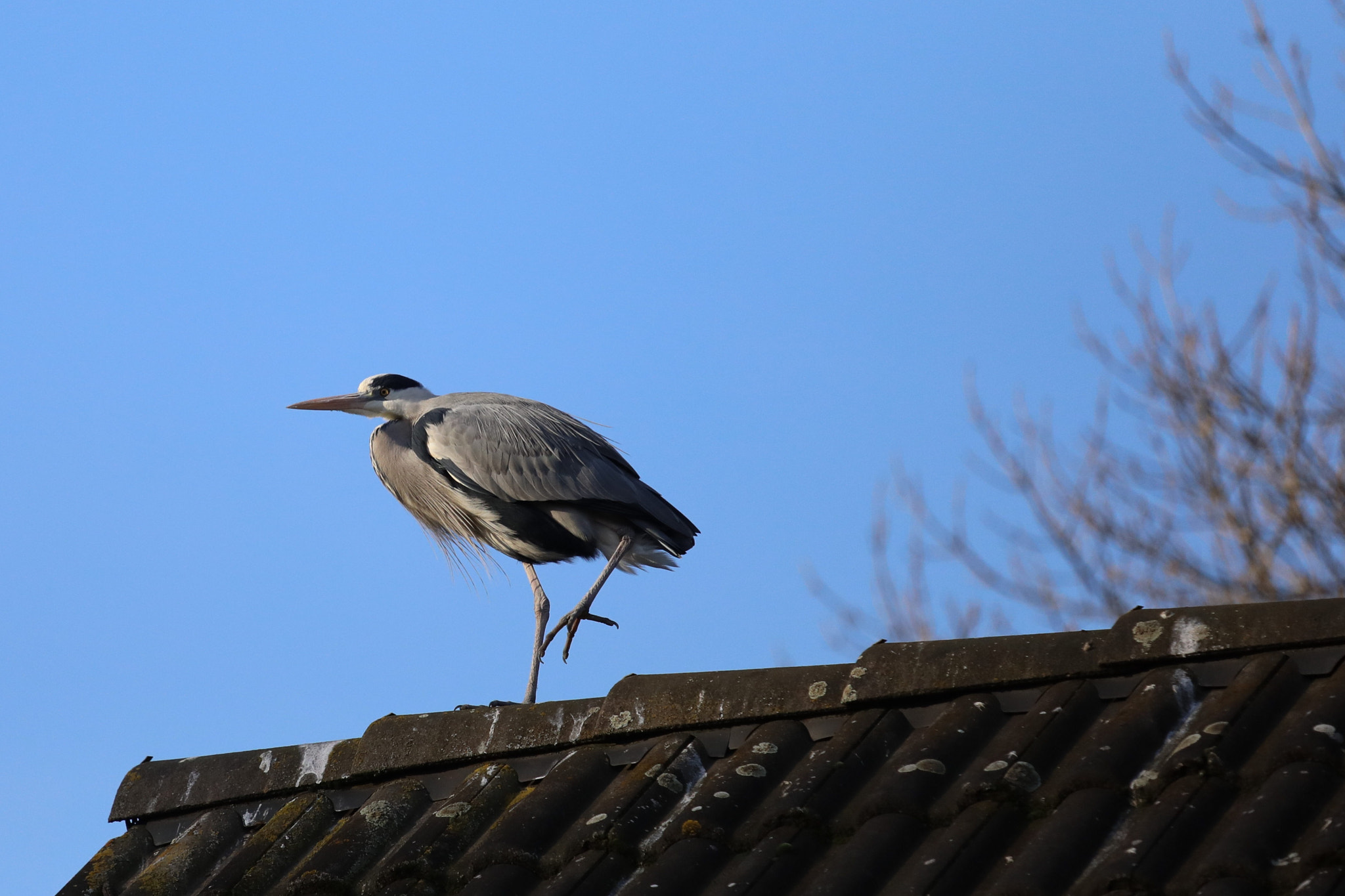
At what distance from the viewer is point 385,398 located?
6.67m

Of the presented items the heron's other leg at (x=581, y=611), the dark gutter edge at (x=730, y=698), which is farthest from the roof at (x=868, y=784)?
the heron's other leg at (x=581, y=611)

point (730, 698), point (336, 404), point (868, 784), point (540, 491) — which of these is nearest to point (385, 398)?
point (336, 404)

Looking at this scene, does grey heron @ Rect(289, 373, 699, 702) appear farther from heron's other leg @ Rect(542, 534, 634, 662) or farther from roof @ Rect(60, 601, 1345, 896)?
roof @ Rect(60, 601, 1345, 896)

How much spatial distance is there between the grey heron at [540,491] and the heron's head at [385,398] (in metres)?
0.27

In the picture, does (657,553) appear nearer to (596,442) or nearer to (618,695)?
(596,442)

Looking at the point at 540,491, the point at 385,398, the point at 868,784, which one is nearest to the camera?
the point at 868,784

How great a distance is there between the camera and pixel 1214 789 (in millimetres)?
2365

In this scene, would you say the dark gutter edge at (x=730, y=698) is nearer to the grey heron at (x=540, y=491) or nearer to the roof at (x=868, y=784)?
the roof at (x=868, y=784)

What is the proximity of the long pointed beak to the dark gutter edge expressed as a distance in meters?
2.82

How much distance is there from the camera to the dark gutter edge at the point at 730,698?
2818 millimetres

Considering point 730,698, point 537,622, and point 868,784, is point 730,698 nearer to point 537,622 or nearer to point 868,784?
point 868,784

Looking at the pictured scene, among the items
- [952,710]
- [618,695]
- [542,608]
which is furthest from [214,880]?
[542,608]

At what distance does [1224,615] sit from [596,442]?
3602 mm

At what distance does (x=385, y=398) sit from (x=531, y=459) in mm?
1122
